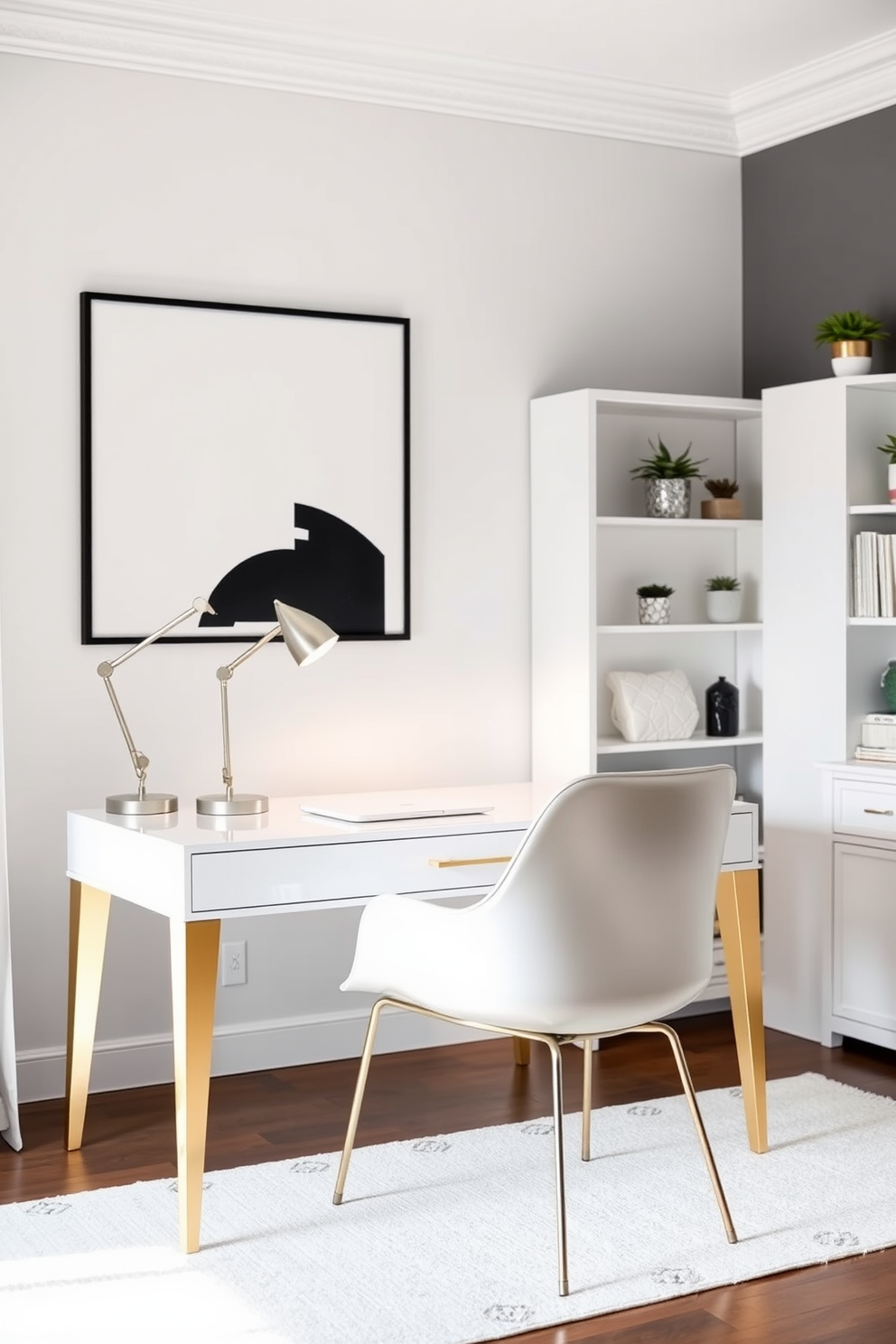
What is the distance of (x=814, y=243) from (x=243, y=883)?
2746 millimetres

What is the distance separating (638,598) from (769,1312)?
7.34 feet

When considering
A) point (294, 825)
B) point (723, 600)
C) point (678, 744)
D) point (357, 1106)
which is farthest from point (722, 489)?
point (357, 1106)

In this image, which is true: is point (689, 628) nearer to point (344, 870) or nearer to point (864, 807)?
point (864, 807)

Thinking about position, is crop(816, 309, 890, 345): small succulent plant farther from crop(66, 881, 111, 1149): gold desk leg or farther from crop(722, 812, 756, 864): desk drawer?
crop(66, 881, 111, 1149): gold desk leg

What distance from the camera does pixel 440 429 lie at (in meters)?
4.23

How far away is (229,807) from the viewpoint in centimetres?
324

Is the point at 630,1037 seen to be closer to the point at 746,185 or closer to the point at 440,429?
the point at 440,429

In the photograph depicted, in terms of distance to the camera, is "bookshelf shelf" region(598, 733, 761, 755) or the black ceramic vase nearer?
"bookshelf shelf" region(598, 733, 761, 755)

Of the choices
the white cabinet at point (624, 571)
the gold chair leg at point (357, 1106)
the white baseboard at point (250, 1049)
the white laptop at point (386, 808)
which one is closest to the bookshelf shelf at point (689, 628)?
the white cabinet at point (624, 571)

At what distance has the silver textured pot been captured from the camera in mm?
4352

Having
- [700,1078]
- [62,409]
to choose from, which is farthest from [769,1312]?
[62,409]

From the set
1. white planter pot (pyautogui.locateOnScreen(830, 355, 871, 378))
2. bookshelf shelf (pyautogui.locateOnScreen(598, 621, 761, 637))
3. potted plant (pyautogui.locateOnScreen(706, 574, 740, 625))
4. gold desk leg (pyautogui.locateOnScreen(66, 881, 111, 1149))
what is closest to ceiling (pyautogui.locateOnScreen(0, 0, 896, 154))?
white planter pot (pyautogui.locateOnScreen(830, 355, 871, 378))

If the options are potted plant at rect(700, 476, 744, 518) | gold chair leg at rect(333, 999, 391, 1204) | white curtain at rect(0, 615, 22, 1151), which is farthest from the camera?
potted plant at rect(700, 476, 744, 518)

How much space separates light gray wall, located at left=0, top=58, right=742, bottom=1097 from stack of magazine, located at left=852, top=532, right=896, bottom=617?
882 millimetres
